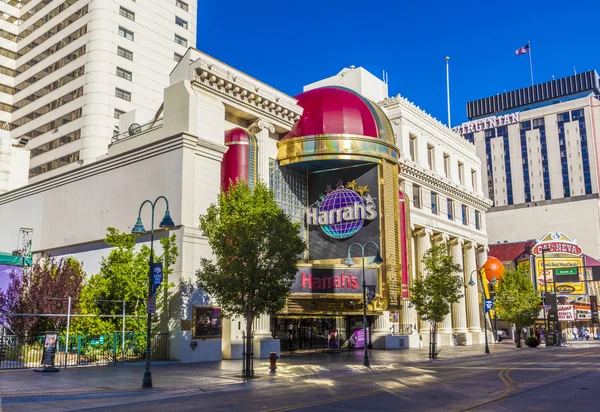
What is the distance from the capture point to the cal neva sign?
4378 cm

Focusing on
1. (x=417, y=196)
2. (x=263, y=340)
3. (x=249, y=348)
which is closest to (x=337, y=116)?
(x=417, y=196)

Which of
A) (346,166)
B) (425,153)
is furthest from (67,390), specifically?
(425,153)

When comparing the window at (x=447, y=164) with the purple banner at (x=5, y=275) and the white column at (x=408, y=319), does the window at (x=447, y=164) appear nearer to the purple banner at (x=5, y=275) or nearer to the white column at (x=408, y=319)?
the white column at (x=408, y=319)

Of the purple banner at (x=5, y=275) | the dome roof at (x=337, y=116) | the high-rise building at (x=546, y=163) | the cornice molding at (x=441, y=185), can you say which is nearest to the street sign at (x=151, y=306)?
the purple banner at (x=5, y=275)

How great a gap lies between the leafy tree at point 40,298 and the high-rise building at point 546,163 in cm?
11484

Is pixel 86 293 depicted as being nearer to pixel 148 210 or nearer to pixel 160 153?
pixel 148 210

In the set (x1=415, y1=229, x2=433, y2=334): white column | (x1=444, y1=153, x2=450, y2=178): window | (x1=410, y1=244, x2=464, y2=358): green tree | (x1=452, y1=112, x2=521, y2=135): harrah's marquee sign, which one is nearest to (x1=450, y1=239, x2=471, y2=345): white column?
(x1=415, y1=229, x2=433, y2=334): white column

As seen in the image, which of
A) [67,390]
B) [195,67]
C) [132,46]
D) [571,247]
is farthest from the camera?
[571,247]

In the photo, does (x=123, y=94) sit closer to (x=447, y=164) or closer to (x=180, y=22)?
(x=180, y=22)

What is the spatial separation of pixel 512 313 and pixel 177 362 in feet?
124

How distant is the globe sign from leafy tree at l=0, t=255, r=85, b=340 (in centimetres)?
1840

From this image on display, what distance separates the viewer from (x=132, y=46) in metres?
68.4

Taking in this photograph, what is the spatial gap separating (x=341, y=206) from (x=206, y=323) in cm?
1542

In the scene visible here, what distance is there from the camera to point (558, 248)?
84.0 meters
